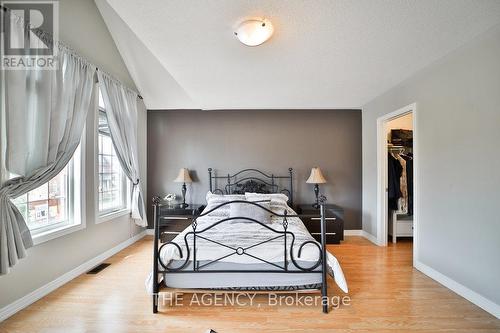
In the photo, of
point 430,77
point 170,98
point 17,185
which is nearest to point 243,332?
point 17,185

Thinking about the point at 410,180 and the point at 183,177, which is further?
the point at 183,177

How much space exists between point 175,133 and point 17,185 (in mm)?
2662

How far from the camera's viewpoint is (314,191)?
13.7ft

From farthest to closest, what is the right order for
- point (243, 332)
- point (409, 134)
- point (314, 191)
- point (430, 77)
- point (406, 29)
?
point (314, 191), point (409, 134), point (430, 77), point (406, 29), point (243, 332)

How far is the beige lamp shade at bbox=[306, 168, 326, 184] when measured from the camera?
3.89m

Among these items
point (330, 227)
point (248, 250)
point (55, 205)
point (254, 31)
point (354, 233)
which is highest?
point (254, 31)

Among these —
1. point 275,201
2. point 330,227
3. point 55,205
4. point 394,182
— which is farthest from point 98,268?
point 394,182

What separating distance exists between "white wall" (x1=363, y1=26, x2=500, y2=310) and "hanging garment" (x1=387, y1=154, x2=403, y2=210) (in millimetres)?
961

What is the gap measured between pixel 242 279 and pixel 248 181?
2374 millimetres

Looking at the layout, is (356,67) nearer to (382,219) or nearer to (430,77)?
(430,77)

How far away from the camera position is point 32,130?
75.2 inches

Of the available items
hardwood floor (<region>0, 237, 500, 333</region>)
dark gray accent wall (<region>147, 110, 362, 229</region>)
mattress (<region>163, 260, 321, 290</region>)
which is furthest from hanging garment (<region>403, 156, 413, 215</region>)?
mattress (<region>163, 260, 321, 290</region>)

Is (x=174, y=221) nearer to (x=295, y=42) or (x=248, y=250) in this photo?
(x=248, y=250)

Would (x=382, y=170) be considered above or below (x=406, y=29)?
below
